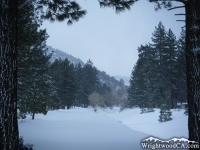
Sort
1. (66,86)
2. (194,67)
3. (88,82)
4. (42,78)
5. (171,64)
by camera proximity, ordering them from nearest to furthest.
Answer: (194,67), (42,78), (171,64), (66,86), (88,82)

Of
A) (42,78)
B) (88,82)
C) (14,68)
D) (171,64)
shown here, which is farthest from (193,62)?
(88,82)

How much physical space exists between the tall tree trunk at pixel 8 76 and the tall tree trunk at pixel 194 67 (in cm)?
413

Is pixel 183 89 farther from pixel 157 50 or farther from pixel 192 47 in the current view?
pixel 192 47

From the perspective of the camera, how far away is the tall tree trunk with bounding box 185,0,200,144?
3.87 m

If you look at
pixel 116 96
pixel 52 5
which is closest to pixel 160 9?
pixel 52 5

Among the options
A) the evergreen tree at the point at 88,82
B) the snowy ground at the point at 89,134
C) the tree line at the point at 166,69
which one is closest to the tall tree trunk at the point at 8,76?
the snowy ground at the point at 89,134

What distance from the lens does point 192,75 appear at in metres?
3.97

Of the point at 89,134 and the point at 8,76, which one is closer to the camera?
the point at 8,76

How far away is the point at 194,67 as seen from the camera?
13.0 ft

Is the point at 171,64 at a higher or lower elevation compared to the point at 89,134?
higher

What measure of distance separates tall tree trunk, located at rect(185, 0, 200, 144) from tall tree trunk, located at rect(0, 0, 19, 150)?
413 centimetres

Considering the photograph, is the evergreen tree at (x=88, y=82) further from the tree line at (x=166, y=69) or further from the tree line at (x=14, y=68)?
the tree line at (x=14, y=68)

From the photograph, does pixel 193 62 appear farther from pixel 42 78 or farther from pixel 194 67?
pixel 42 78

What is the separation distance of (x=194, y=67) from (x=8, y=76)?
4.34 metres
